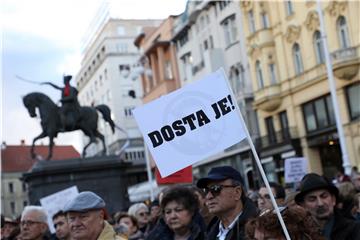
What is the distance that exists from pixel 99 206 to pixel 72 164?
44.5ft

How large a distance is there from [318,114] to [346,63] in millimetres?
4680

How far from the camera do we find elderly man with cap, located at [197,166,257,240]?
4.87m

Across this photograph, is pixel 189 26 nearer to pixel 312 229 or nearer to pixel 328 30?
pixel 328 30

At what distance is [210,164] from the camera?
47.4 meters

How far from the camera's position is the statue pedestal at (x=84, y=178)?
18.0 m

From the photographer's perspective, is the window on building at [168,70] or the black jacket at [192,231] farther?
the window on building at [168,70]

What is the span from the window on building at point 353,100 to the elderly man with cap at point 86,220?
93.8 ft

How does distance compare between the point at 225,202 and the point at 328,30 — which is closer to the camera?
the point at 225,202

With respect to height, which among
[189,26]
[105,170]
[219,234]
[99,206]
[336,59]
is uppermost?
[189,26]

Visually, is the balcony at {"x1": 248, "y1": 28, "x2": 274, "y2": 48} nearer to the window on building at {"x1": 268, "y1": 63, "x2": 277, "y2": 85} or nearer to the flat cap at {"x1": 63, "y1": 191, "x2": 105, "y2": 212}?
the window on building at {"x1": 268, "y1": 63, "x2": 277, "y2": 85}

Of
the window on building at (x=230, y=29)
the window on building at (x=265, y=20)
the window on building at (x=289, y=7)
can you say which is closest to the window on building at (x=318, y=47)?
the window on building at (x=289, y=7)

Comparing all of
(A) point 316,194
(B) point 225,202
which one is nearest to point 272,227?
(B) point 225,202

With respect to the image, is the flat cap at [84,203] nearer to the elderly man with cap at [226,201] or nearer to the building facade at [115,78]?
the elderly man with cap at [226,201]

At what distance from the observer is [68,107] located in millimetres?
19016
